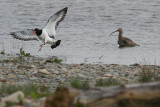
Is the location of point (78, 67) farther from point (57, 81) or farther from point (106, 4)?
point (106, 4)

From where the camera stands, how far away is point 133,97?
15.6 ft

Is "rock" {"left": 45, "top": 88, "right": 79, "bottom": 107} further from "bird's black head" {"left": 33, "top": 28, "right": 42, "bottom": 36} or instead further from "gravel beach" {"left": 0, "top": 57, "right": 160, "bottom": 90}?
"bird's black head" {"left": 33, "top": 28, "right": 42, "bottom": 36}

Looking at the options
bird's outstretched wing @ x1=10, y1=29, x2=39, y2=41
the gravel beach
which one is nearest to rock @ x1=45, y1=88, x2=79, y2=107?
the gravel beach

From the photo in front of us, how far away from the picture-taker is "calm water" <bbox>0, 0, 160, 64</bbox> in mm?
13719

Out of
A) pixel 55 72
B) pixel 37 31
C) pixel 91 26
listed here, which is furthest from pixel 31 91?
pixel 91 26

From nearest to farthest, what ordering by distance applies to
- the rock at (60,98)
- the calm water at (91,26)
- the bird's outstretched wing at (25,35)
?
the rock at (60,98), the bird's outstretched wing at (25,35), the calm water at (91,26)

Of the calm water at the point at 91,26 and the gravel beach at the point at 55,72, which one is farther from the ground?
the gravel beach at the point at 55,72

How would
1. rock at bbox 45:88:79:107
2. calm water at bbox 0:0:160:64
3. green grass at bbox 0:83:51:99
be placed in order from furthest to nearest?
1. calm water at bbox 0:0:160:64
2. green grass at bbox 0:83:51:99
3. rock at bbox 45:88:79:107

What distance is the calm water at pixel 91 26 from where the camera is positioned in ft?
45.0

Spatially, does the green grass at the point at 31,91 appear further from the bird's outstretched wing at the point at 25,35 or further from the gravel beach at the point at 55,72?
the bird's outstretched wing at the point at 25,35

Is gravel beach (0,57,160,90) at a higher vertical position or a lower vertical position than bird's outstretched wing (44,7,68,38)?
lower

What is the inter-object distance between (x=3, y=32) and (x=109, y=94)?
1269 cm

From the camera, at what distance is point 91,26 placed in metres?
18.5

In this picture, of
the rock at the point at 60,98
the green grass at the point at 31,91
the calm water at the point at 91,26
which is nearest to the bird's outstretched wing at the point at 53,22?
the calm water at the point at 91,26
